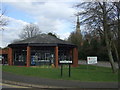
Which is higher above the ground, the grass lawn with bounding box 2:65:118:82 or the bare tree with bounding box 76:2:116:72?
the bare tree with bounding box 76:2:116:72

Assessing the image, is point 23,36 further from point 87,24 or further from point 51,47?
point 87,24

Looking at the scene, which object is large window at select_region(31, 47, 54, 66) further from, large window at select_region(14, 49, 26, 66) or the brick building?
large window at select_region(14, 49, 26, 66)

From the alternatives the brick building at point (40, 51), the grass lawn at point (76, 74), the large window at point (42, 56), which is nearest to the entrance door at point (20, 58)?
the brick building at point (40, 51)

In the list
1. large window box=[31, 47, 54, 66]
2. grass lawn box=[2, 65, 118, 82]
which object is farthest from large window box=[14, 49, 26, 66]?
grass lawn box=[2, 65, 118, 82]

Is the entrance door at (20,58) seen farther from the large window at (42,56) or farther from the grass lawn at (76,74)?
the grass lawn at (76,74)

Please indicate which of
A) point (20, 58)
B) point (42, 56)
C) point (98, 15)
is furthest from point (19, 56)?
point (98, 15)

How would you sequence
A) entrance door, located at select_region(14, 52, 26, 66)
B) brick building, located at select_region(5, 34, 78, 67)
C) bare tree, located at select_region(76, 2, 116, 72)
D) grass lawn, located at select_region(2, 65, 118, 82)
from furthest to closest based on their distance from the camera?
entrance door, located at select_region(14, 52, 26, 66) → brick building, located at select_region(5, 34, 78, 67) → bare tree, located at select_region(76, 2, 116, 72) → grass lawn, located at select_region(2, 65, 118, 82)

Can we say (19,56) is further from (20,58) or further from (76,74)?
(76,74)

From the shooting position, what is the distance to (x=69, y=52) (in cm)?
4762

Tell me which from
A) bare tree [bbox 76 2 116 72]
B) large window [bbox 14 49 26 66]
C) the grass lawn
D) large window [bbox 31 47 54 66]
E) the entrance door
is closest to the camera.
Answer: the grass lawn

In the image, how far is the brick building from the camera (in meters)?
40.8

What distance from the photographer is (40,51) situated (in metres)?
43.9

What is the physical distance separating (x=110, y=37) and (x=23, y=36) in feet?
222

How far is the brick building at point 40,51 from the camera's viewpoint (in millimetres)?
40781
